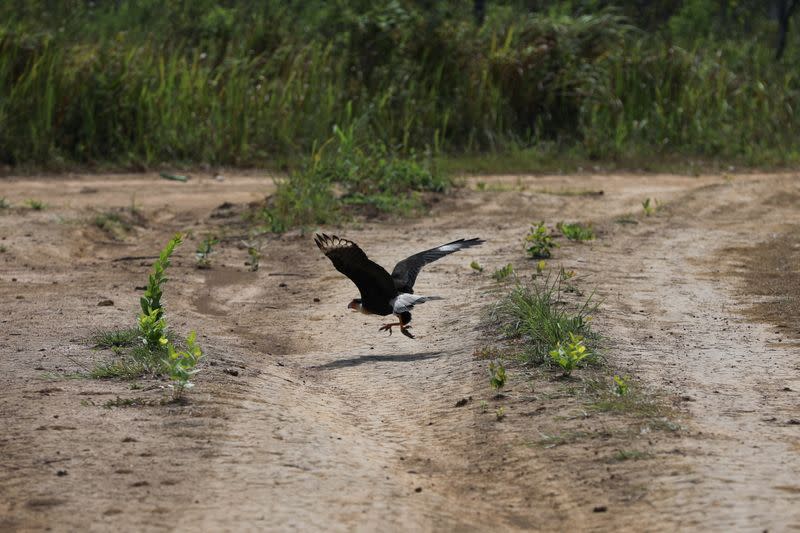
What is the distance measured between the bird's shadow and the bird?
13 cm

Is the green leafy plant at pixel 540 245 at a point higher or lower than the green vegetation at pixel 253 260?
higher

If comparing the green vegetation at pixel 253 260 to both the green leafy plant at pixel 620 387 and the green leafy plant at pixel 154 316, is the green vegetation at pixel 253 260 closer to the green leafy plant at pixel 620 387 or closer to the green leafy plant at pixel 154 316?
the green leafy plant at pixel 154 316

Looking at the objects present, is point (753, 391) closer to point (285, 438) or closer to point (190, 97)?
point (285, 438)

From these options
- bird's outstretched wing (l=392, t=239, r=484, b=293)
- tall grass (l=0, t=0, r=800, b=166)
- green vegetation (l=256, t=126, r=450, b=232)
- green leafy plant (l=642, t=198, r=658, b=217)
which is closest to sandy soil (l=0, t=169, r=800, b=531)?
bird's outstretched wing (l=392, t=239, r=484, b=293)

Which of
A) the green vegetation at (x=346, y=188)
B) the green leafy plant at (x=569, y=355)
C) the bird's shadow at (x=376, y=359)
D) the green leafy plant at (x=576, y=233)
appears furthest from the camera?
the green vegetation at (x=346, y=188)

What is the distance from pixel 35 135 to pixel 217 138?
6.54 ft

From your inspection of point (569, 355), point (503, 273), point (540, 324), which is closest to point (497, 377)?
point (569, 355)

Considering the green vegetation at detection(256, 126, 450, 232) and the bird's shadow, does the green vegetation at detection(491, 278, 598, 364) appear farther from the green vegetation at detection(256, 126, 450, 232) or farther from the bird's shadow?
the green vegetation at detection(256, 126, 450, 232)

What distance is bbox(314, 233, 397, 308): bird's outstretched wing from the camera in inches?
247

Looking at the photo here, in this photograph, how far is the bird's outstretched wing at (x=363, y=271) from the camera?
6281 millimetres

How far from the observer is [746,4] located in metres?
24.9

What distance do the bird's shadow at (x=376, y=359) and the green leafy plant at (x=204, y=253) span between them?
282cm

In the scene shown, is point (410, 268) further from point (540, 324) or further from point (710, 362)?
point (710, 362)

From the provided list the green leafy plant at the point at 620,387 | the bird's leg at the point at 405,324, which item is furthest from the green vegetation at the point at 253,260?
the green leafy plant at the point at 620,387
